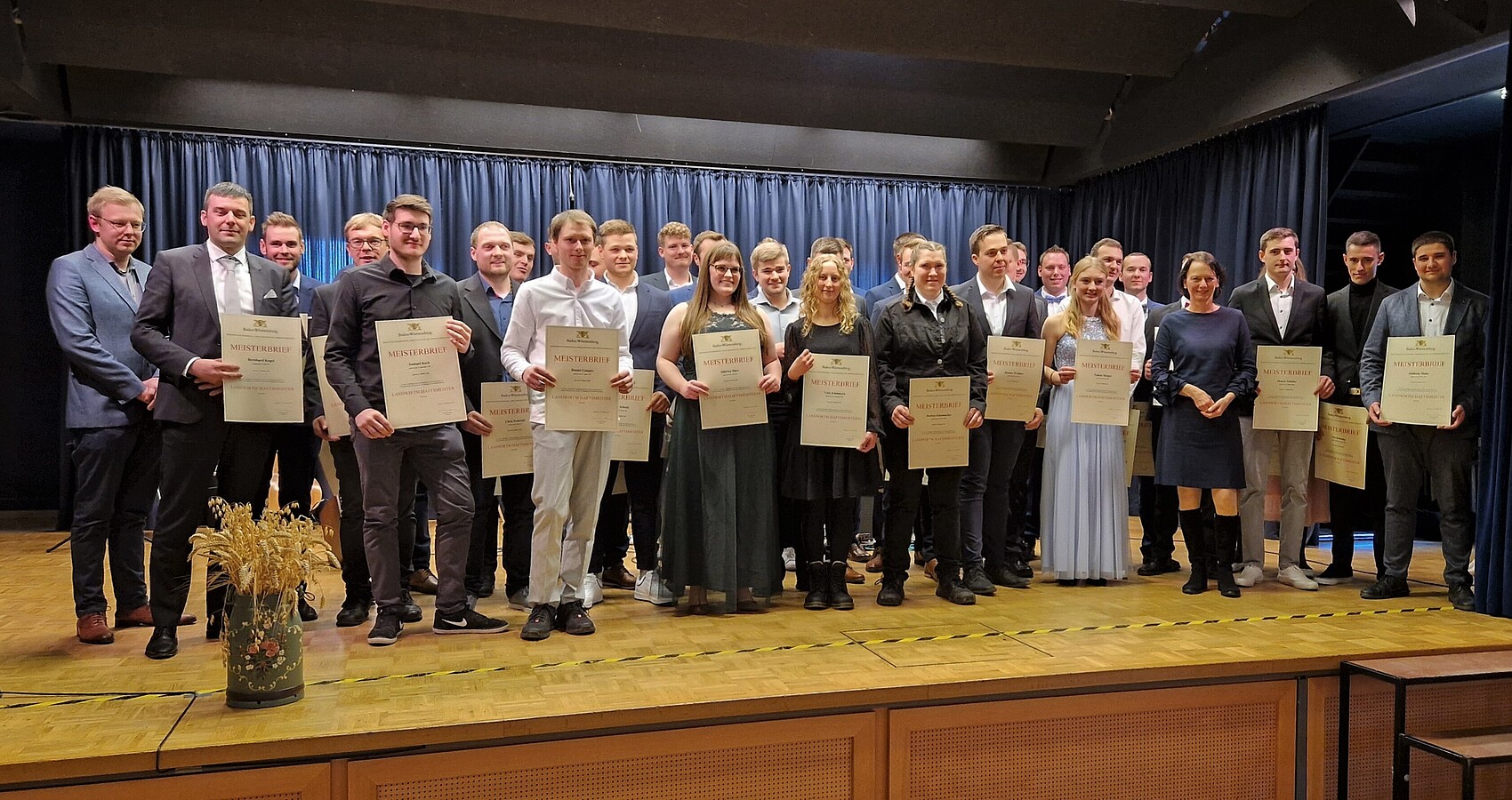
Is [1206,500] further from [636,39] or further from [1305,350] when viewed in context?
[636,39]

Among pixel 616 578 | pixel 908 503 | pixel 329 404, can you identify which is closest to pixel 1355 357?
pixel 908 503

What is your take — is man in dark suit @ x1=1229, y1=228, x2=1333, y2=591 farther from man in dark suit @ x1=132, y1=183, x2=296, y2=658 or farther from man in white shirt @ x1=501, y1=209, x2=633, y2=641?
man in dark suit @ x1=132, y1=183, x2=296, y2=658

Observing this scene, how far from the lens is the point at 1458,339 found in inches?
186

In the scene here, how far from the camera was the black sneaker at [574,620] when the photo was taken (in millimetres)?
4039

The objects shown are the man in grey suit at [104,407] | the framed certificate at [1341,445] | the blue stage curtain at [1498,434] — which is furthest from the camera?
the framed certificate at [1341,445]

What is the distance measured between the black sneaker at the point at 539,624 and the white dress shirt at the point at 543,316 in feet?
2.35

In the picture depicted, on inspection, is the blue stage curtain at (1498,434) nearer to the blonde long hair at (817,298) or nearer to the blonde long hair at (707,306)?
the blonde long hair at (817,298)

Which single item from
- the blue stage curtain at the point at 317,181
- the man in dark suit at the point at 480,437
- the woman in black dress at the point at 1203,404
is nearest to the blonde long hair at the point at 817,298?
the man in dark suit at the point at 480,437

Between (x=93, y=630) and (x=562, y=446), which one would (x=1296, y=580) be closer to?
(x=562, y=446)

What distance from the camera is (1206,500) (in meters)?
5.23

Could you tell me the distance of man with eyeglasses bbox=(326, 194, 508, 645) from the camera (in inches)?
148

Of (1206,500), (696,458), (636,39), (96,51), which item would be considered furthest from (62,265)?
(1206,500)

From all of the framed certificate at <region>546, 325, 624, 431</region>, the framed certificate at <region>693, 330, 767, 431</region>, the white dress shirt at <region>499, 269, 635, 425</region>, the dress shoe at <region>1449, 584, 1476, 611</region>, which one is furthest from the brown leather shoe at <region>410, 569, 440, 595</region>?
the dress shoe at <region>1449, 584, 1476, 611</region>

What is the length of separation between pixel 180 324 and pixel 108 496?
0.77 meters
